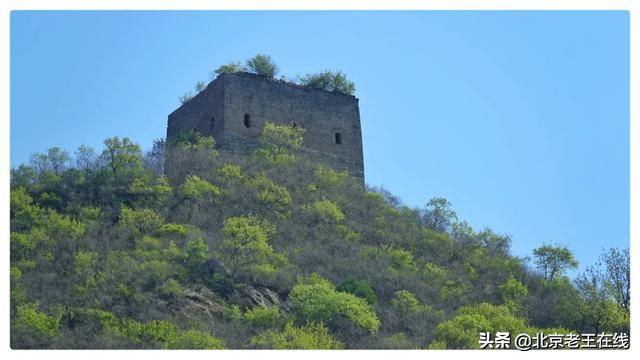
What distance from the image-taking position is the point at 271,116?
112 ft

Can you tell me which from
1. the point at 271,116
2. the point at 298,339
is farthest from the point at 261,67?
the point at 298,339

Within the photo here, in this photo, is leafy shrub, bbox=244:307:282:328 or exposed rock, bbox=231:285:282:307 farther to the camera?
exposed rock, bbox=231:285:282:307

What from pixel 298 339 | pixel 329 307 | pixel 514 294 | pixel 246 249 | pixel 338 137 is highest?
pixel 338 137

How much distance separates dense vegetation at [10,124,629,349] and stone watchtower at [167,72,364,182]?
0.94 metres

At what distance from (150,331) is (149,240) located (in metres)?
5.40

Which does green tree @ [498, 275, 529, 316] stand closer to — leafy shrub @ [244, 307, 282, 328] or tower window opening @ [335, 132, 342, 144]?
leafy shrub @ [244, 307, 282, 328]

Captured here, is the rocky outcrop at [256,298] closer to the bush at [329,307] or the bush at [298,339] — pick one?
the bush at [329,307]

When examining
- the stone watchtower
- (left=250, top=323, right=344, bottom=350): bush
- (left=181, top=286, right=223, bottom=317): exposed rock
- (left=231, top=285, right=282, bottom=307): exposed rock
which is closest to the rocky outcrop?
(left=231, top=285, right=282, bottom=307): exposed rock

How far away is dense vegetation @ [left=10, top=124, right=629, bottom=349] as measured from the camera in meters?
19.9

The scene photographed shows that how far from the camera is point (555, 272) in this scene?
92.9ft

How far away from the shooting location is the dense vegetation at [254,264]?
65.4ft

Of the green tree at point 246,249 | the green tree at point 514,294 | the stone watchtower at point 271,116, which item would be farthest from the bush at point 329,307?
the stone watchtower at point 271,116

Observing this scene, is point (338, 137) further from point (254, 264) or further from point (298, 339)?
point (298, 339)

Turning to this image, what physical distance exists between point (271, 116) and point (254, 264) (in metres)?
11.8
